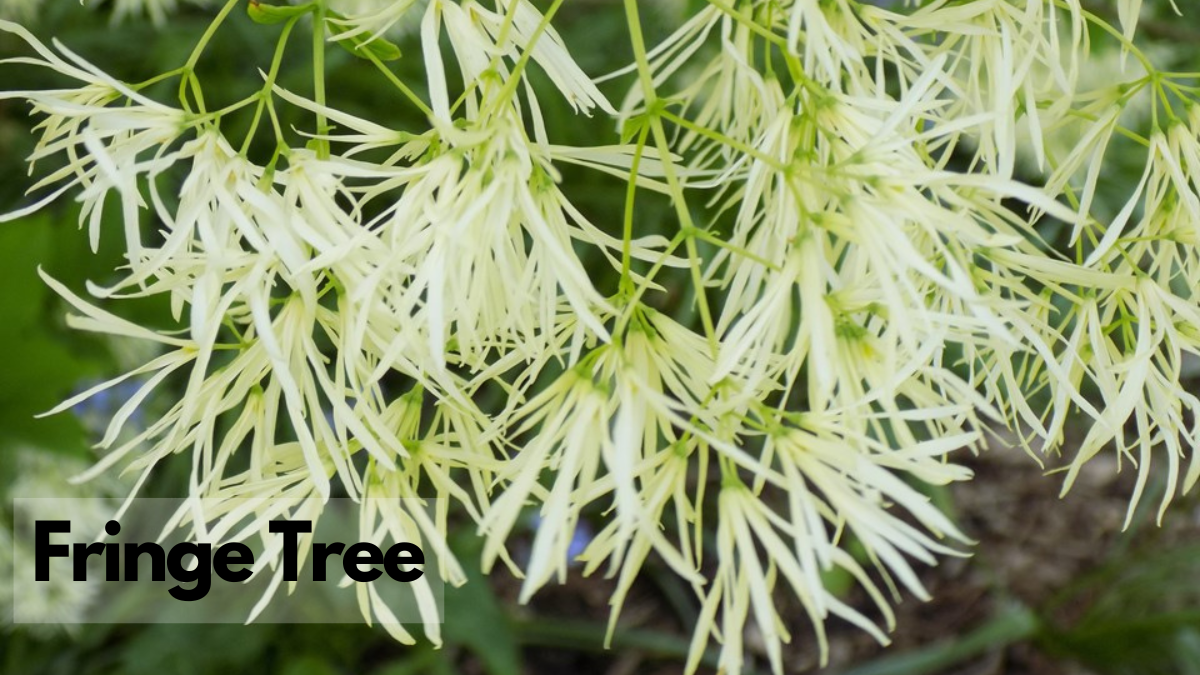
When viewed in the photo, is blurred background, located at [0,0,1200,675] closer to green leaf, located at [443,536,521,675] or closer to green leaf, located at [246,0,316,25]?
green leaf, located at [443,536,521,675]

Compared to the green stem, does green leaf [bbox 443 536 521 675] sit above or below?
below

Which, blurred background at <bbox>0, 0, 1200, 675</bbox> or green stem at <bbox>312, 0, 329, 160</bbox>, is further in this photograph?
blurred background at <bbox>0, 0, 1200, 675</bbox>

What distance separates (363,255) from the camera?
17.4 inches

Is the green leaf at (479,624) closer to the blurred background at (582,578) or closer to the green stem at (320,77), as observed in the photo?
the blurred background at (582,578)

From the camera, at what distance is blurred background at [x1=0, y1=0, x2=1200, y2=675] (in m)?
1.27

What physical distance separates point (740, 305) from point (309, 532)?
0.20 m

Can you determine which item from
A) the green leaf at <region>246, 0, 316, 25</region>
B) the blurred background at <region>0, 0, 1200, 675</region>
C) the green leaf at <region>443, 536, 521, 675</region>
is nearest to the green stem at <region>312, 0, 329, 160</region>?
the green leaf at <region>246, 0, 316, 25</region>

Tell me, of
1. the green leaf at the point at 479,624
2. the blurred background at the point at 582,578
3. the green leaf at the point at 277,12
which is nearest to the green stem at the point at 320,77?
the green leaf at the point at 277,12

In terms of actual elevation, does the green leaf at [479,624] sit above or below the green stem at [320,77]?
below

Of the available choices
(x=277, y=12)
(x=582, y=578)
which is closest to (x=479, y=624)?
(x=582, y=578)

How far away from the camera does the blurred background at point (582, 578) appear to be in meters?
1.27

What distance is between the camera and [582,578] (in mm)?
1515

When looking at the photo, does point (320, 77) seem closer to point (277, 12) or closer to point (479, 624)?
point (277, 12)

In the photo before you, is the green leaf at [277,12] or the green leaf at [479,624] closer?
the green leaf at [277,12]
